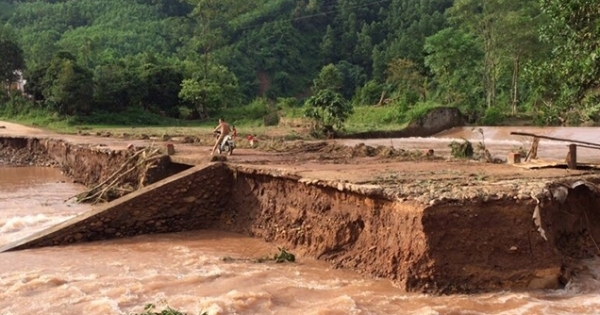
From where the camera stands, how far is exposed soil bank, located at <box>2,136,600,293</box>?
789cm

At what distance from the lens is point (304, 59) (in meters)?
78.1

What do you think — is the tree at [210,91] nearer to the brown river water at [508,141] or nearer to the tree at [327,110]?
the tree at [327,110]

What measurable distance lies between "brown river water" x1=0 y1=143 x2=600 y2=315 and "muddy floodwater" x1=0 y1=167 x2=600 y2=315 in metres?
0.01

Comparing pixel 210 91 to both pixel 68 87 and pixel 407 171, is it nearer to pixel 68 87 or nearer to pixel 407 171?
pixel 68 87

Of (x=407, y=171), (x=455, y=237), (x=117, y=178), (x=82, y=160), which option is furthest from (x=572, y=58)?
(x=82, y=160)

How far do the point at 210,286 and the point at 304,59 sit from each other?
71017mm

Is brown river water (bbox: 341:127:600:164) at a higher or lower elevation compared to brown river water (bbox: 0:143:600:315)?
higher

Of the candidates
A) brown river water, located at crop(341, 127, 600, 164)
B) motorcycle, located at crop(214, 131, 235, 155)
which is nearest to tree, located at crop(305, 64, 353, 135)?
brown river water, located at crop(341, 127, 600, 164)

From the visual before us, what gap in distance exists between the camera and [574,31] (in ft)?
37.2

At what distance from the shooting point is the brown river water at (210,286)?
755cm

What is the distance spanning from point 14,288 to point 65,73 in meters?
31.0

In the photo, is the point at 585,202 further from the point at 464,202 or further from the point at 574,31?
the point at 574,31

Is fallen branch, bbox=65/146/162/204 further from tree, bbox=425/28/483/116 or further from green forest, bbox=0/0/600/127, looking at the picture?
→ tree, bbox=425/28/483/116

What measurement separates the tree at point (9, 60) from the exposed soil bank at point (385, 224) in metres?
39.4
